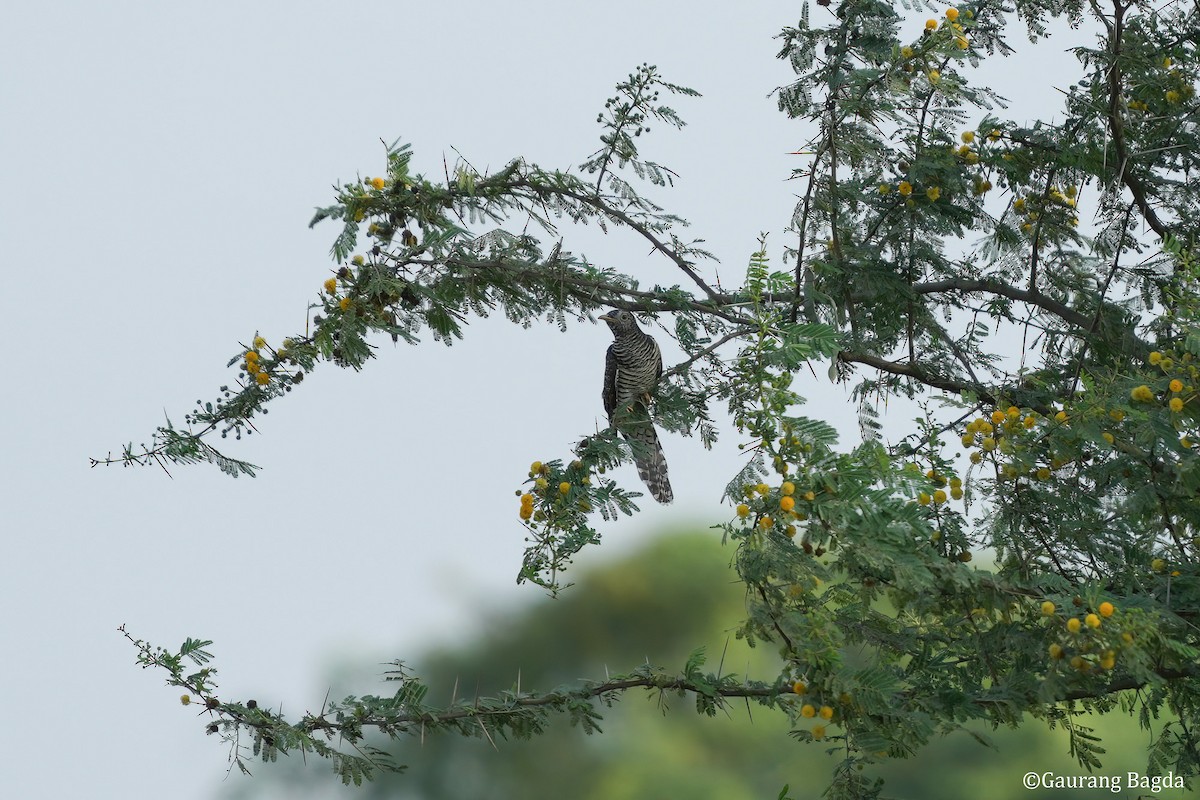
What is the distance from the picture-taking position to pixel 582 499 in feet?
8.21

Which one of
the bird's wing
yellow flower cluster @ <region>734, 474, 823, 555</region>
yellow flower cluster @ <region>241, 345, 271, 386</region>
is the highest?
the bird's wing

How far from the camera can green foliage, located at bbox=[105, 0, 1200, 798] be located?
201 cm

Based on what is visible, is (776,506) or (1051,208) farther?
(1051,208)

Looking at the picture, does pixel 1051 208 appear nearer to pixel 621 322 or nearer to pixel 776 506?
pixel 621 322

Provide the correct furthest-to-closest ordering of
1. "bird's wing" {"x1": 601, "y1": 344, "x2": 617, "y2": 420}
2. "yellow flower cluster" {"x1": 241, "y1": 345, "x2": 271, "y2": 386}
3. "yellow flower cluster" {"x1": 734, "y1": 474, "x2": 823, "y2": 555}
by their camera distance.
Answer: "bird's wing" {"x1": 601, "y1": 344, "x2": 617, "y2": 420} → "yellow flower cluster" {"x1": 241, "y1": 345, "x2": 271, "y2": 386} → "yellow flower cluster" {"x1": 734, "y1": 474, "x2": 823, "y2": 555}

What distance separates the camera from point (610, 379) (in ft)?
12.0

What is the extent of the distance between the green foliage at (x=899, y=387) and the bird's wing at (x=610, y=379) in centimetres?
57

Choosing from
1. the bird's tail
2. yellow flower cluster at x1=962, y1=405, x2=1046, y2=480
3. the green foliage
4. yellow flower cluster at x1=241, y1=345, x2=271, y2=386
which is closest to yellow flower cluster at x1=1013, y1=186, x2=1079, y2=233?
the green foliage

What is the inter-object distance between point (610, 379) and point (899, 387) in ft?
3.06

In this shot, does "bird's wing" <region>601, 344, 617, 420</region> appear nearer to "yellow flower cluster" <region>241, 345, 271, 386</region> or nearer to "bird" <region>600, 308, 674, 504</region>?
"bird" <region>600, 308, 674, 504</region>

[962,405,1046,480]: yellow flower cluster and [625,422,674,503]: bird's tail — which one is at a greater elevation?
[625,422,674,503]: bird's tail

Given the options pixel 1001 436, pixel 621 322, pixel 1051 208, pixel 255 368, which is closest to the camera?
pixel 1001 436

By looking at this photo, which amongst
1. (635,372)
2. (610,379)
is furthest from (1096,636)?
(610,379)

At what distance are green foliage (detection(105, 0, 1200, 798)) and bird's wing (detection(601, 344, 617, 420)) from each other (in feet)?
1.86
